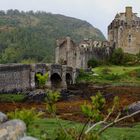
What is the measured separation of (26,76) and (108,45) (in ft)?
114

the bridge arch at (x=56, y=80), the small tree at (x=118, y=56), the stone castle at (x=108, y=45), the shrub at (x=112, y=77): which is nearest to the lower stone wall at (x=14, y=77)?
the bridge arch at (x=56, y=80)

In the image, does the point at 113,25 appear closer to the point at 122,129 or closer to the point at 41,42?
the point at 122,129

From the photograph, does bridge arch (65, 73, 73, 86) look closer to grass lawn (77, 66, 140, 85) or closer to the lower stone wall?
grass lawn (77, 66, 140, 85)

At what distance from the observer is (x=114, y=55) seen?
8344 cm

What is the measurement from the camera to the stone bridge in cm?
5306

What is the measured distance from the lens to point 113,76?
236 feet

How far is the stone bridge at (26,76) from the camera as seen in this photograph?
5306cm

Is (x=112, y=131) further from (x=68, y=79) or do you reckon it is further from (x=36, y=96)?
(x=68, y=79)

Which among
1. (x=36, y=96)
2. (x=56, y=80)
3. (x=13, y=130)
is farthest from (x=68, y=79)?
(x=13, y=130)

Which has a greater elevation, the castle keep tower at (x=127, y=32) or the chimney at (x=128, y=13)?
the chimney at (x=128, y=13)

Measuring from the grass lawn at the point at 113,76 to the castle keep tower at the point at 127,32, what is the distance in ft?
41.0

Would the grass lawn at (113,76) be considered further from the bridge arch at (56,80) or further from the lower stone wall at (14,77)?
the lower stone wall at (14,77)

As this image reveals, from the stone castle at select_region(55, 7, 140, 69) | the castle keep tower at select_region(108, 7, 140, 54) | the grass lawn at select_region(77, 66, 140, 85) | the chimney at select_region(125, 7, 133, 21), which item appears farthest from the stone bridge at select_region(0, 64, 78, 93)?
the chimney at select_region(125, 7, 133, 21)

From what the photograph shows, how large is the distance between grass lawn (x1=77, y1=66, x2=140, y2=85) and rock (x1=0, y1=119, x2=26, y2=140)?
5612cm
